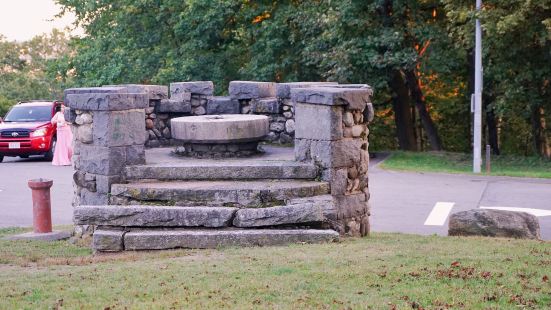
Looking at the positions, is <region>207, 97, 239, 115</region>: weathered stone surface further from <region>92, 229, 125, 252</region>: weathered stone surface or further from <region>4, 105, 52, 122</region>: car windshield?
<region>4, 105, 52, 122</region>: car windshield

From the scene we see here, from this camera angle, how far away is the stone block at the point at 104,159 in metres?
12.4

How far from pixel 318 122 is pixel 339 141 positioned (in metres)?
0.40

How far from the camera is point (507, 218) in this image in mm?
12102

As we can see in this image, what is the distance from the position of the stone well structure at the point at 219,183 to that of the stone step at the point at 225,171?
0.01m

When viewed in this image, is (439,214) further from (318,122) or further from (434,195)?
(318,122)

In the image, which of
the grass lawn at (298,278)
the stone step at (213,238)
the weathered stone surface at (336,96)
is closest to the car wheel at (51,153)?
the weathered stone surface at (336,96)

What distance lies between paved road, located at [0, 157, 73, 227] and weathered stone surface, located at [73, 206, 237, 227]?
4836 millimetres

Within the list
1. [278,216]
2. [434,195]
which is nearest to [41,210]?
[278,216]

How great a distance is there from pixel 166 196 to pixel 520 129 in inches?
1098

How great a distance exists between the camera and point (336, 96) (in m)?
11.9

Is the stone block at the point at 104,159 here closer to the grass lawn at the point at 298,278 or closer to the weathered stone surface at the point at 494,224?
the grass lawn at the point at 298,278

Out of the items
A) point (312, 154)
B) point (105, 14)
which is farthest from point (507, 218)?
point (105, 14)

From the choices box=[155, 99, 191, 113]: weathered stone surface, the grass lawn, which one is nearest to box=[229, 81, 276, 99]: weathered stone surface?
box=[155, 99, 191, 113]: weathered stone surface

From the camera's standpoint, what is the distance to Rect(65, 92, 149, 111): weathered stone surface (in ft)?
40.4
